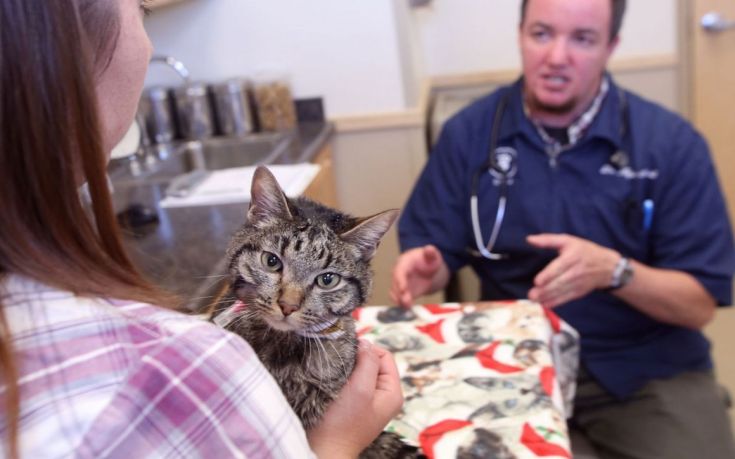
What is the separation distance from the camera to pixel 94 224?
609 millimetres

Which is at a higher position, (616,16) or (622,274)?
(616,16)

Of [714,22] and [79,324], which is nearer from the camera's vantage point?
[79,324]

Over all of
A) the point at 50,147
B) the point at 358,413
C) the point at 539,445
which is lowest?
the point at 539,445

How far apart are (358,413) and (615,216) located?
0.98 metres

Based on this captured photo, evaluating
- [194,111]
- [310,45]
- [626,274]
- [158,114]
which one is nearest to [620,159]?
[626,274]

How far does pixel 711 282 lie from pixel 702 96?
1.72 m

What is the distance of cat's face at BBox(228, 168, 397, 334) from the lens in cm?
78

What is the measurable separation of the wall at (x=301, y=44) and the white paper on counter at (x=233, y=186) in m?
0.60

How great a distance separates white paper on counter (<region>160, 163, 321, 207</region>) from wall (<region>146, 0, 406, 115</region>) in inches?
23.8

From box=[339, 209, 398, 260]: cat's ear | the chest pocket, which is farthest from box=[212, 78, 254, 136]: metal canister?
box=[339, 209, 398, 260]: cat's ear

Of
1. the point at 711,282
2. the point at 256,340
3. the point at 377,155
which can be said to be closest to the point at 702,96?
the point at 377,155

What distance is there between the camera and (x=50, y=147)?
1.76ft

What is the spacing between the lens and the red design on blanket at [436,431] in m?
0.92

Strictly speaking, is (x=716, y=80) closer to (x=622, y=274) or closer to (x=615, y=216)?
(x=615, y=216)
